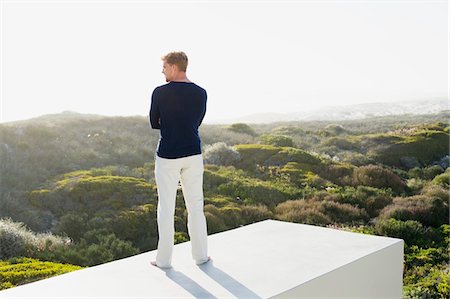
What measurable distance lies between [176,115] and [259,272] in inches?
51.9

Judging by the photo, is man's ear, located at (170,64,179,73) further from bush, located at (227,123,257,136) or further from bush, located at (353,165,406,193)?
bush, located at (227,123,257,136)

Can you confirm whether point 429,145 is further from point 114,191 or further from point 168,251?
point 168,251

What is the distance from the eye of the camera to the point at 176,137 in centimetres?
417

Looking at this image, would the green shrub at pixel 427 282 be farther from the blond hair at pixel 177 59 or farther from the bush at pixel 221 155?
the bush at pixel 221 155

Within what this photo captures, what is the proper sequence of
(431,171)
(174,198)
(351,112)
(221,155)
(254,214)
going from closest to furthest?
(174,198), (254,214), (431,171), (221,155), (351,112)

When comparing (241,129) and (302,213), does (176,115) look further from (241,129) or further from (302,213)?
(241,129)

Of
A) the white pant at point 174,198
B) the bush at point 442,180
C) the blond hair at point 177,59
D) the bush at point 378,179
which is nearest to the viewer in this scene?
the blond hair at point 177,59

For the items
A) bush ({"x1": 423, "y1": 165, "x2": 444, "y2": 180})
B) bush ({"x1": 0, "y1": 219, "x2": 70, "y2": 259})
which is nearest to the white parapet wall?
bush ({"x1": 0, "y1": 219, "x2": 70, "y2": 259})

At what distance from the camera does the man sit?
414 centimetres

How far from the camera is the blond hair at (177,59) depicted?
412 centimetres

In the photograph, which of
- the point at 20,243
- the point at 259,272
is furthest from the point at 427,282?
the point at 20,243

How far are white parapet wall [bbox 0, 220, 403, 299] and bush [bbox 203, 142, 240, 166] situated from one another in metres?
10.8

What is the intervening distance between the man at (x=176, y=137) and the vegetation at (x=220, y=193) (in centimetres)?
353

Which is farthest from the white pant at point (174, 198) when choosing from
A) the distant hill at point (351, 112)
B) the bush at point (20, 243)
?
the distant hill at point (351, 112)
